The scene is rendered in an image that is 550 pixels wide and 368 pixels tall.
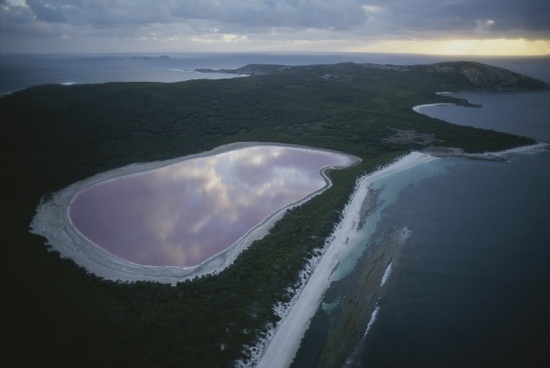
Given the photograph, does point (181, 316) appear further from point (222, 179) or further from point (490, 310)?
point (222, 179)

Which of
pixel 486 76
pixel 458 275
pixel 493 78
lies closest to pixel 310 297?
pixel 458 275

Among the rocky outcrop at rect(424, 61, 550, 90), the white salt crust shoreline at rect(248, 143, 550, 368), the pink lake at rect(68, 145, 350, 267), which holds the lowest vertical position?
the white salt crust shoreline at rect(248, 143, 550, 368)

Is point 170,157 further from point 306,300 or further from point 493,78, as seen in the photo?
point 493,78

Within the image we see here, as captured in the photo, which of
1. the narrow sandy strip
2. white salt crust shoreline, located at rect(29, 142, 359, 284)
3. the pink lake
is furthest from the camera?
the pink lake

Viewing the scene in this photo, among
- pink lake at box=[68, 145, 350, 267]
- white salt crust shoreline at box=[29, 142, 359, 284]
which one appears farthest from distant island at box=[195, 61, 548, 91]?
white salt crust shoreline at box=[29, 142, 359, 284]

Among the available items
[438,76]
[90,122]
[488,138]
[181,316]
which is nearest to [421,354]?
[181,316]

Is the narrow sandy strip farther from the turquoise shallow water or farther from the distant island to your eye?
the distant island

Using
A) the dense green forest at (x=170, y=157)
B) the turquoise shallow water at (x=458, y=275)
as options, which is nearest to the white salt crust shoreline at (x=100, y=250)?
the dense green forest at (x=170, y=157)

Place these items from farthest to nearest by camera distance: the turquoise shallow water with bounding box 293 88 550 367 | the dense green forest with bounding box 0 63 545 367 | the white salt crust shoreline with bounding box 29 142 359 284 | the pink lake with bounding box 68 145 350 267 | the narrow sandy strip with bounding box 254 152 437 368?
the pink lake with bounding box 68 145 350 267, the white salt crust shoreline with bounding box 29 142 359 284, the turquoise shallow water with bounding box 293 88 550 367, the narrow sandy strip with bounding box 254 152 437 368, the dense green forest with bounding box 0 63 545 367

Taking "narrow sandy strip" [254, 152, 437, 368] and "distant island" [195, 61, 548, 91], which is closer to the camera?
"narrow sandy strip" [254, 152, 437, 368]
